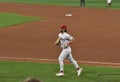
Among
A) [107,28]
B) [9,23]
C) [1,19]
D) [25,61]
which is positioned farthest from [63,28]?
[1,19]

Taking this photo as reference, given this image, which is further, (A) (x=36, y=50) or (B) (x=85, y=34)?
(B) (x=85, y=34)

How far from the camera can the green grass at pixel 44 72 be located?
39.9ft

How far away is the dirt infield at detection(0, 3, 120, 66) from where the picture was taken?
54.7 feet

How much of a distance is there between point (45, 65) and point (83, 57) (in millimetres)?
2414

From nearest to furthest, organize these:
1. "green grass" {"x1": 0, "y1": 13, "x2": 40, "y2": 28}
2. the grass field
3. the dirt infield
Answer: the grass field < the dirt infield < "green grass" {"x1": 0, "y1": 13, "x2": 40, "y2": 28}

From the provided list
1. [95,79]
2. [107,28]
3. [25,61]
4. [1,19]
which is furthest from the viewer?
[1,19]

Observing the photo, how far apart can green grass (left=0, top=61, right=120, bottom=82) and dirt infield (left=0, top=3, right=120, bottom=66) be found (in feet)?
5.26

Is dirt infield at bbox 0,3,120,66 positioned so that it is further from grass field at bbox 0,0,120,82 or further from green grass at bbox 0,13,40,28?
grass field at bbox 0,0,120,82

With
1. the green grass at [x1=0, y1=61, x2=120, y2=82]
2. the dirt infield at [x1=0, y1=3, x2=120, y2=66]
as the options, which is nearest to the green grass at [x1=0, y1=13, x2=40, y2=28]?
the dirt infield at [x1=0, y1=3, x2=120, y2=66]

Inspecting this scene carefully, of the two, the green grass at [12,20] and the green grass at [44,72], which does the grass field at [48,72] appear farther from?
the green grass at [12,20]

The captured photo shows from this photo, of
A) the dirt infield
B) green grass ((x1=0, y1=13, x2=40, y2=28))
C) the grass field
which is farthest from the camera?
green grass ((x1=0, y1=13, x2=40, y2=28))

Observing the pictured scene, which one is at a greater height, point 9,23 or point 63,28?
point 63,28

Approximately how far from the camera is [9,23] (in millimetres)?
27000

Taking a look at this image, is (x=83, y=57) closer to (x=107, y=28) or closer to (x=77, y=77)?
(x=77, y=77)
